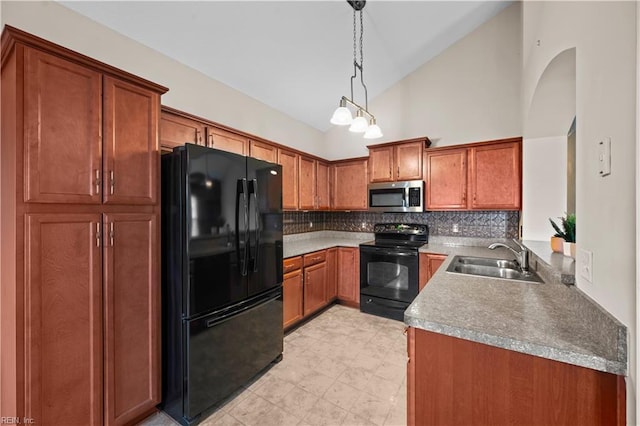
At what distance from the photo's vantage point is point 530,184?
2750mm

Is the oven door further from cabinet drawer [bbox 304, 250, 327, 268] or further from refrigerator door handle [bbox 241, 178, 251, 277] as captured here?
refrigerator door handle [bbox 241, 178, 251, 277]

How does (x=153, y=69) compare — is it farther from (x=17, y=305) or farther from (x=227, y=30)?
(x=17, y=305)

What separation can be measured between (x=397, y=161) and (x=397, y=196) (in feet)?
1.61

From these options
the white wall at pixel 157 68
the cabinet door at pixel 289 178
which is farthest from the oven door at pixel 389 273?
the white wall at pixel 157 68

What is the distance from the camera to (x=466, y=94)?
136 inches

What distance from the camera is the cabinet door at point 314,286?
322 cm

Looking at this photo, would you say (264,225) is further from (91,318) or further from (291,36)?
(291,36)

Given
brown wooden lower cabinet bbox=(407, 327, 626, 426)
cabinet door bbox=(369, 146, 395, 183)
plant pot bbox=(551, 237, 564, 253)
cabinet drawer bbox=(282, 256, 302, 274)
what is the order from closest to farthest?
1. brown wooden lower cabinet bbox=(407, 327, 626, 426)
2. plant pot bbox=(551, 237, 564, 253)
3. cabinet drawer bbox=(282, 256, 302, 274)
4. cabinet door bbox=(369, 146, 395, 183)

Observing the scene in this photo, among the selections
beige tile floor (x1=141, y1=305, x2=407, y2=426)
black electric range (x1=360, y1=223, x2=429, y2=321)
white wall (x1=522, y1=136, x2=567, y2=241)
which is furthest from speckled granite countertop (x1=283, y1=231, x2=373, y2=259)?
white wall (x1=522, y1=136, x2=567, y2=241)

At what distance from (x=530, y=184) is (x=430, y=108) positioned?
1.66 meters

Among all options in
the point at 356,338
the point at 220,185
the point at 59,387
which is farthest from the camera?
the point at 356,338

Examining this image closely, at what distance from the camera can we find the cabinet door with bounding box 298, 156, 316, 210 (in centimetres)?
376

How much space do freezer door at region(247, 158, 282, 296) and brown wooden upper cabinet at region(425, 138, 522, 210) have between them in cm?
210

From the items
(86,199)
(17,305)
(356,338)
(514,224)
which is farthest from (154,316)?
(514,224)
